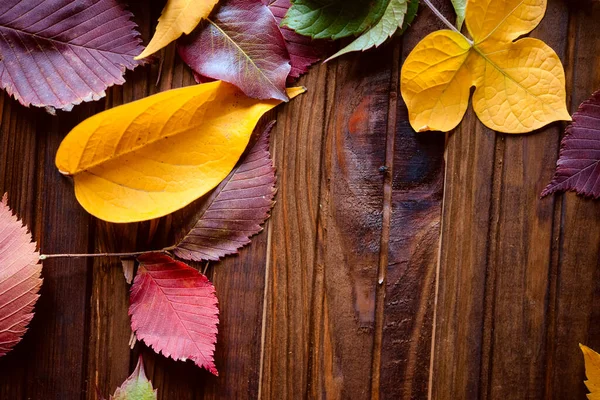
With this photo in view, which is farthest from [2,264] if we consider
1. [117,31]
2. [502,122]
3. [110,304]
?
[502,122]

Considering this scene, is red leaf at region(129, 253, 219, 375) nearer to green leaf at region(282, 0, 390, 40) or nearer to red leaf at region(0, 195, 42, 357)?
red leaf at region(0, 195, 42, 357)

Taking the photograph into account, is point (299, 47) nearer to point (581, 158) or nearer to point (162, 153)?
point (162, 153)

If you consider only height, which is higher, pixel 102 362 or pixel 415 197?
pixel 415 197

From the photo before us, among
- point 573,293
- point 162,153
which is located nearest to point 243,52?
point 162,153

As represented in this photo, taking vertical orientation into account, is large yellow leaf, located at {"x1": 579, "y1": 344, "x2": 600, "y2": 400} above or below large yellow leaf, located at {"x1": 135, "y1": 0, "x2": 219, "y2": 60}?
below

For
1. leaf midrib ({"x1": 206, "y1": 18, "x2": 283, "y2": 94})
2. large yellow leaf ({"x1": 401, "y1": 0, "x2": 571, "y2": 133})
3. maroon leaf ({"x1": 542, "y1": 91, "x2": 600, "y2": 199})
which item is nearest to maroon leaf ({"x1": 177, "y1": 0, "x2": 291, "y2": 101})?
leaf midrib ({"x1": 206, "y1": 18, "x2": 283, "y2": 94})

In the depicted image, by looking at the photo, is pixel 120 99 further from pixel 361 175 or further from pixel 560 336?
pixel 560 336

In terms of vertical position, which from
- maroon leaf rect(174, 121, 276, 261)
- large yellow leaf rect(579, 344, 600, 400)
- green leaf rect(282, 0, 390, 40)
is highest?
green leaf rect(282, 0, 390, 40)
